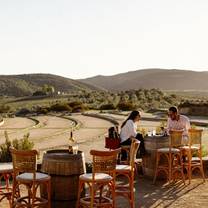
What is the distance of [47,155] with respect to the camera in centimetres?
809

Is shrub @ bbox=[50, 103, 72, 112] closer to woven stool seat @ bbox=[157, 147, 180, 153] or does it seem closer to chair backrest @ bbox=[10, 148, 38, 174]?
woven stool seat @ bbox=[157, 147, 180, 153]

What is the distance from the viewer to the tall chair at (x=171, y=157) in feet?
36.2

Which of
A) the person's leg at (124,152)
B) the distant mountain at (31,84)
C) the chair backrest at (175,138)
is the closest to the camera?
the chair backrest at (175,138)

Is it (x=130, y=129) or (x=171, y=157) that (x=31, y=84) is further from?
(x=130, y=129)

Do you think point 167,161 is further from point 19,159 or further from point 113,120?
point 113,120

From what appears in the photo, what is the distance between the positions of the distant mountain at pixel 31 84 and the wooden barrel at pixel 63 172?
12176 centimetres

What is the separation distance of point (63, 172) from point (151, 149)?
3961mm

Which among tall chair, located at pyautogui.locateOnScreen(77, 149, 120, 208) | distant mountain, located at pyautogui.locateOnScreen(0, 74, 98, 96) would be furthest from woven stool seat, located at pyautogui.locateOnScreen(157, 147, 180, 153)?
distant mountain, located at pyautogui.locateOnScreen(0, 74, 98, 96)

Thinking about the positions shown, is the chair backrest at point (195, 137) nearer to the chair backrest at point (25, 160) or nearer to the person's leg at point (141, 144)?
the person's leg at point (141, 144)

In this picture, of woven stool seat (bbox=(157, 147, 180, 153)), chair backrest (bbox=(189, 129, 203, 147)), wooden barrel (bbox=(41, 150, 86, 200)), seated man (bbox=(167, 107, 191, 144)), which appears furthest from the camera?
seated man (bbox=(167, 107, 191, 144))

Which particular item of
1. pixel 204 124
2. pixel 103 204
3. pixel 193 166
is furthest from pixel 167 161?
pixel 204 124

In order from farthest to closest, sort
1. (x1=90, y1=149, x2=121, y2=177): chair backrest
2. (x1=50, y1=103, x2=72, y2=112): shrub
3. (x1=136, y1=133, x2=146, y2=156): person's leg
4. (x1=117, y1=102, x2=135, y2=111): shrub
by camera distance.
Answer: (x1=50, y1=103, x2=72, y2=112): shrub
(x1=117, y1=102, x2=135, y2=111): shrub
(x1=136, y1=133, x2=146, y2=156): person's leg
(x1=90, y1=149, x2=121, y2=177): chair backrest

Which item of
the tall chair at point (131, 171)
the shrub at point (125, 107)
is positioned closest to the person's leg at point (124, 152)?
the tall chair at point (131, 171)

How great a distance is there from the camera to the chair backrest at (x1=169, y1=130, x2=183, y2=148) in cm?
1100
